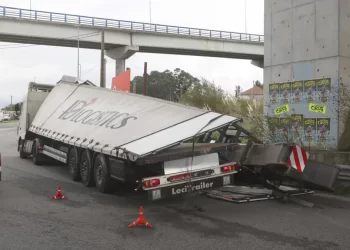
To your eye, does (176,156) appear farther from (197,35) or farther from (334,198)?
(197,35)

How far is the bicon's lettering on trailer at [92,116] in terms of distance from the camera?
905 cm

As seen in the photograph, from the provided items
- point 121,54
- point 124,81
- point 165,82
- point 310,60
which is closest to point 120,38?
point 121,54

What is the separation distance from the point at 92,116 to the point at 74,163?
1.44 metres

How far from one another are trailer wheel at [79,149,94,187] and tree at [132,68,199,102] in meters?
78.9

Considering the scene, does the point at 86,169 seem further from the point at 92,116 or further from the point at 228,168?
the point at 228,168

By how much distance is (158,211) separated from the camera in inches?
289

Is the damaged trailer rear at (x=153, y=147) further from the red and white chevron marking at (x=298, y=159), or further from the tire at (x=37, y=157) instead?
the tire at (x=37, y=157)

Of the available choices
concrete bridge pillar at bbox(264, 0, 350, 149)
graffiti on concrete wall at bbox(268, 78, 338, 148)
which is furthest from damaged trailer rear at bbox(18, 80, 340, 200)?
concrete bridge pillar at bbox(264, 0, 350, 149)

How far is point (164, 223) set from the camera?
6449 mm

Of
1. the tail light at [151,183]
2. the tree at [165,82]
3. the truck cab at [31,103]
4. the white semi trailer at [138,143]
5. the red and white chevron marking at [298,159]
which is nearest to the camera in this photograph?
the tail light at [151,183]

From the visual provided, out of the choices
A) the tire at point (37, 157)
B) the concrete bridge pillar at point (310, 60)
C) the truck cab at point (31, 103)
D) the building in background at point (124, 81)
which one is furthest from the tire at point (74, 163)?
the building in background at point (124, 81)

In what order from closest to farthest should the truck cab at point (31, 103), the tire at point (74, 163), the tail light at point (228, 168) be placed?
the tail light at point (228, 168)
the tire at point (74, 163)
the truck cab at point (31, 103)

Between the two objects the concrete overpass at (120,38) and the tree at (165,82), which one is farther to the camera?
the tree at (165,82)

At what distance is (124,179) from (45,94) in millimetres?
Answer: 9282
